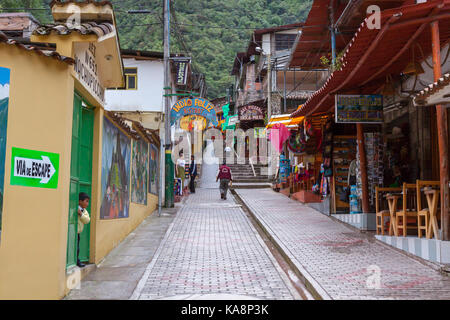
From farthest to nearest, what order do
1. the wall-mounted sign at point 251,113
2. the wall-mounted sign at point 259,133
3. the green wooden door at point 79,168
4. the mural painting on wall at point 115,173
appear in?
the wall-mounted sign at point 259,133, the wall-mounted sign at point 251,113, the mural painting on wall at point 115,173, the green wooden door at point 79,168

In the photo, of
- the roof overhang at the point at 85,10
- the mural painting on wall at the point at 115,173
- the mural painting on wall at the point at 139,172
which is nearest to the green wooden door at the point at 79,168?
the mural painting on wall at the point at 115,173

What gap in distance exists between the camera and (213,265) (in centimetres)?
846

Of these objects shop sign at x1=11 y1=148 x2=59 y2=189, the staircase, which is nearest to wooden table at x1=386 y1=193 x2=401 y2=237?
shop sign at x1=11 y1=148 x2=59 y2=189

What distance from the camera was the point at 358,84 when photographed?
11336 millimetres

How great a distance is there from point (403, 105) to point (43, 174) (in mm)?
9774

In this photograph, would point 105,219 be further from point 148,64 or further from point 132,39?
point 132,39

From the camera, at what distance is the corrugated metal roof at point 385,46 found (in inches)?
300

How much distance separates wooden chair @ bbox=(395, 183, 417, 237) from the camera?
9289 mm

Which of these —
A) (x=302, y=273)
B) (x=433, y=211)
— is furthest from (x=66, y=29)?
(x=433, y=211)

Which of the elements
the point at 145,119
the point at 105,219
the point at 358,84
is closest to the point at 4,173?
the point at 105,219

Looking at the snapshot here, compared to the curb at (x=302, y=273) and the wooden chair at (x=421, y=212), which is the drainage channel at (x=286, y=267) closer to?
the curb at (x=302, y=273)

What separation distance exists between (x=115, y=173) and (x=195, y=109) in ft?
25.9

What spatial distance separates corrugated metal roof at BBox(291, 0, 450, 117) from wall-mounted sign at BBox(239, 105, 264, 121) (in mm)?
24315

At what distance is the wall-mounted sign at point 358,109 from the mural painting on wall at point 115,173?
5.27m
